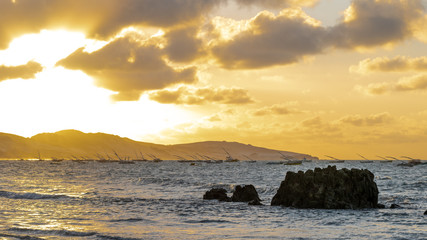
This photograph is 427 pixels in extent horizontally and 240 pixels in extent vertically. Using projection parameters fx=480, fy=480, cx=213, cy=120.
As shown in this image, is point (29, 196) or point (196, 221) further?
point (29, 196)

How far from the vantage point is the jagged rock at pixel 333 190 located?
149 feet

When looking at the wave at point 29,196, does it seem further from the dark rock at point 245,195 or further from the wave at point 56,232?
the wave at point 56,232

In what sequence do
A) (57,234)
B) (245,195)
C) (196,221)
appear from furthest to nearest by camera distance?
(245,195) → (196,221) → (57,234)

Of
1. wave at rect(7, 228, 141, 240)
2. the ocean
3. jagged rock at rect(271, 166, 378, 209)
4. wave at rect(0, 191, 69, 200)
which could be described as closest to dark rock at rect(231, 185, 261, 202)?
the ocean

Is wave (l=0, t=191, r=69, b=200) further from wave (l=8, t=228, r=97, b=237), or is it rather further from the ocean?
wave (l=8, t=228, r=97, b=237)

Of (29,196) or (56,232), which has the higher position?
(29,196)

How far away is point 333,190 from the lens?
4628cm

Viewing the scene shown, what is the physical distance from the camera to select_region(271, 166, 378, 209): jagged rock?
4550 centimetres

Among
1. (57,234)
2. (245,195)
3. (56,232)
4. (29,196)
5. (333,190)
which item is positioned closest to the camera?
(57,234)

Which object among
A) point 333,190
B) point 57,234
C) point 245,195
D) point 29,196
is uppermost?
point 333,190

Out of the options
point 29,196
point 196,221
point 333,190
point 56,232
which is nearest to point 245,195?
point 333,190

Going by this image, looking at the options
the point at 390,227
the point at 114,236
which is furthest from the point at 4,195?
the point at 390,227

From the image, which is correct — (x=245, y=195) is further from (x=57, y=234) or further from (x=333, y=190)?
(x=57, y=234)

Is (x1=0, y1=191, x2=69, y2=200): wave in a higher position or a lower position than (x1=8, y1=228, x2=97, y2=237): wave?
higher
